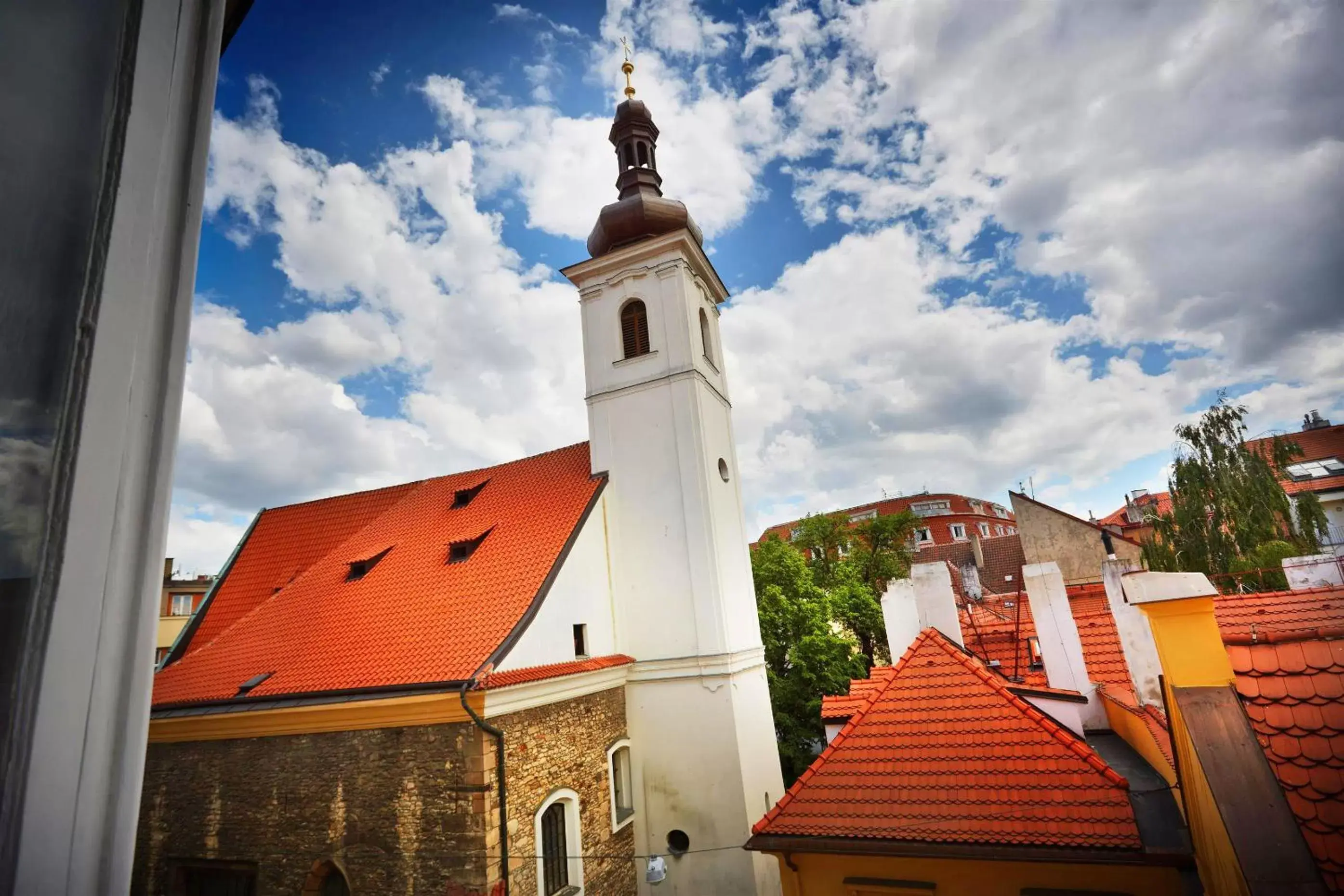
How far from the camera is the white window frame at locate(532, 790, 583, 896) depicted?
29.6ft

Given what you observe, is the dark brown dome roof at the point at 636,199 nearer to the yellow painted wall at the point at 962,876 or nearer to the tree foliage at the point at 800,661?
the tree foliage at the point at 800,661

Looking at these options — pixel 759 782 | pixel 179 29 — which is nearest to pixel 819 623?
pixel 759 782

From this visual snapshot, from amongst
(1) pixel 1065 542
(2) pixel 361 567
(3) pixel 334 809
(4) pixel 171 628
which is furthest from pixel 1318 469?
(4) pixel 171 628

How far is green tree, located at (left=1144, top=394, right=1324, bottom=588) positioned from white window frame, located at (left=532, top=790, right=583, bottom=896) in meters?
17.1

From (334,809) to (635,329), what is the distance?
996 cm

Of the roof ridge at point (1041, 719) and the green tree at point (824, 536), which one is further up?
the green tree at point (824, 536)

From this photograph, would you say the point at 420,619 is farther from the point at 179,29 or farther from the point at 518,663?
the point at 179,29

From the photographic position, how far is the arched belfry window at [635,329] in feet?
46.8

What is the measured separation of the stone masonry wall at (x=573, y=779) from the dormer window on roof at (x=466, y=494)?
543cm

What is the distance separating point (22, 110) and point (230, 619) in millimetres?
16850

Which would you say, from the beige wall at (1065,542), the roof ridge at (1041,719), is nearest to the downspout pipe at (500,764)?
the roof ridge at (1041,719)

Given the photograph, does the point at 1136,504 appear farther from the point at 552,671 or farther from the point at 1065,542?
the point at 552,671

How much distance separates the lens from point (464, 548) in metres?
12.3

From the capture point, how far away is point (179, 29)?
42.7 inches
